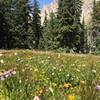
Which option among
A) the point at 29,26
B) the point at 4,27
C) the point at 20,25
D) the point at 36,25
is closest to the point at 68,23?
the point at 29,26

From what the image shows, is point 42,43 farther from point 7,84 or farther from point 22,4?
point 7,84

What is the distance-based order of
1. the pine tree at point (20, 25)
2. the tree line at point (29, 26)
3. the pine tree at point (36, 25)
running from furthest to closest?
the pine tree at point (36, 25), the pine tree at point (20, 25), the tree line at point (29, 26)

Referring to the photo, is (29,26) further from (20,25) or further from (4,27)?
(4,27)

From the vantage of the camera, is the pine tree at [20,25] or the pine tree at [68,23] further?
the pine tree at [68,23]

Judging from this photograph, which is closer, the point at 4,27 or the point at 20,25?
the point at 4,27

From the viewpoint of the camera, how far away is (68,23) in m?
79.6

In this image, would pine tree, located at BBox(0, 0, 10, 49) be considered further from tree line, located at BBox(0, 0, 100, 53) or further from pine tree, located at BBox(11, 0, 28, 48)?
pine tree, located at BBox(11, 0, 28, 48)

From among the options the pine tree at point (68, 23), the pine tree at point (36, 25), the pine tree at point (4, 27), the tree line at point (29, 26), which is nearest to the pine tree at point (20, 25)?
the tree line at point (29, 26)

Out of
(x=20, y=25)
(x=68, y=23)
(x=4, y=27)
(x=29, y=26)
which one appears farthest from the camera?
(x=29, y=26)

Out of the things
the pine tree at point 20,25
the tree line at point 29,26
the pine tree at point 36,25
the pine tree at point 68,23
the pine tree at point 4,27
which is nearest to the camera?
the pine tree at point 4,27

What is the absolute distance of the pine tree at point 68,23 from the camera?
78.5 m

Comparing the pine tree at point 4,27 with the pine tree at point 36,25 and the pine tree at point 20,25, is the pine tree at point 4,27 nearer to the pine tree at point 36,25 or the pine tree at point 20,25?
the pine tree at point 20,25

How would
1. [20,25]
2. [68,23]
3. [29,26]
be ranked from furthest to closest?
[29,26] → [68,23] → [20,25]

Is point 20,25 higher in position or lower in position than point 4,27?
higher
